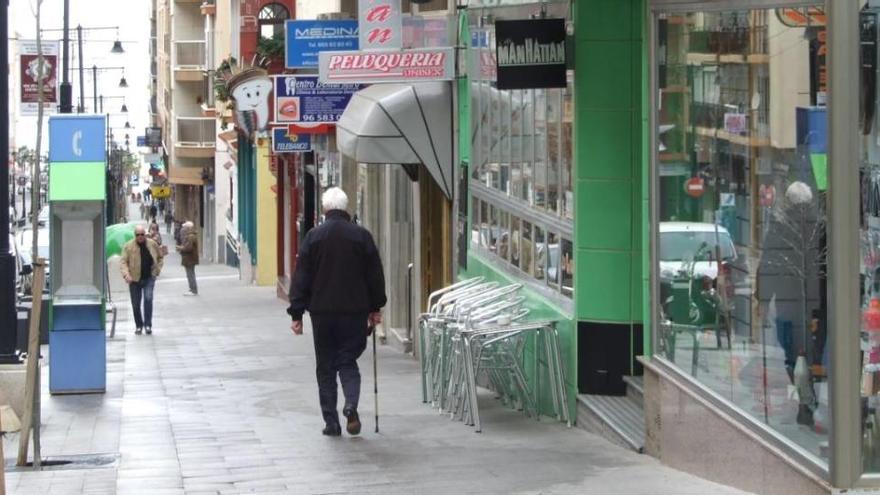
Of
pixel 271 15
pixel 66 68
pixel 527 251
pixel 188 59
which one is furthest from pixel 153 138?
pixel 527 251

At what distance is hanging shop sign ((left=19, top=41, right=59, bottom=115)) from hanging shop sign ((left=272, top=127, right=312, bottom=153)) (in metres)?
5.08

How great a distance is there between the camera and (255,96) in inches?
1200

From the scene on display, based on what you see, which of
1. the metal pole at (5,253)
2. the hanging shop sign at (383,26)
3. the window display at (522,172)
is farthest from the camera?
the hanging shop sign at (383,26)

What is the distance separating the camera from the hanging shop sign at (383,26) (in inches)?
664

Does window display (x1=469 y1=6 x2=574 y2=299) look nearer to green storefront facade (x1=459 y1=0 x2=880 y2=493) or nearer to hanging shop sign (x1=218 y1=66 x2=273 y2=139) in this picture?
green storefront facade (x1=459 y1=0 x2=880 y2=493)

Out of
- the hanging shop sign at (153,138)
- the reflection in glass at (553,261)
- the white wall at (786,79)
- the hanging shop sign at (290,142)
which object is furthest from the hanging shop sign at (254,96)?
the hanging shop sign at (153,138)

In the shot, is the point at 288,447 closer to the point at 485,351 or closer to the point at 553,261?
the point at 485,351

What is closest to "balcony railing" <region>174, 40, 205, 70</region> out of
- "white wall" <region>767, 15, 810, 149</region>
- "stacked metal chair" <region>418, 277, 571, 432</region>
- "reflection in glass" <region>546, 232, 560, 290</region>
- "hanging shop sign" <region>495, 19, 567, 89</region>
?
"stacked metal chair" <region>418, 277, 571, 432</region>

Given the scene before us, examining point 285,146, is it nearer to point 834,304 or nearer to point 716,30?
point 716,30

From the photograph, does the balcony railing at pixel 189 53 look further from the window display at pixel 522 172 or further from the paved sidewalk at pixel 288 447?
the window display at pixel 522 172

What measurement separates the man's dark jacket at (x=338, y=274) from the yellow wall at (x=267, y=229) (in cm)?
2873

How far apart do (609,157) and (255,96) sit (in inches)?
799

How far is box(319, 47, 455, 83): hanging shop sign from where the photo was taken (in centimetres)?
1609

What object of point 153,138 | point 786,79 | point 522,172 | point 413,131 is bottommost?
point 522,172
